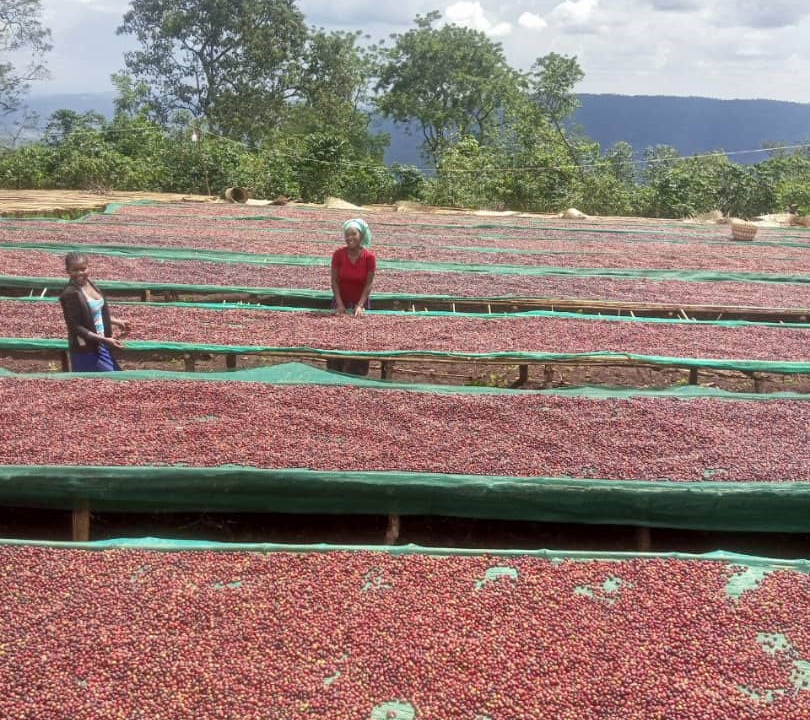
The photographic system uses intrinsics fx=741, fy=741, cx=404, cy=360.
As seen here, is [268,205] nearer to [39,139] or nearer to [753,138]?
[39,139]

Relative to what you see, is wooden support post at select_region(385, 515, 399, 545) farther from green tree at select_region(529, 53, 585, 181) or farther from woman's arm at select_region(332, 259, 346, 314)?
green tree at select_region(529, 53, 585, 181)

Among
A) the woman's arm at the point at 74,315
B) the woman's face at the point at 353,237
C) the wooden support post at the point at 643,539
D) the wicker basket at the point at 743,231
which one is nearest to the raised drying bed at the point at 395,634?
the wooden support post at the point at 643,539

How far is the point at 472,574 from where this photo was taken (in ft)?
9.55

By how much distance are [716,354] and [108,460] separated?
15.0 ft

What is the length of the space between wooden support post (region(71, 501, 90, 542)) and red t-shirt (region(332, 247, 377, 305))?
9.91ft

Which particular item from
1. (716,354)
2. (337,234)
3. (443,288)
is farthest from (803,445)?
(337,234)

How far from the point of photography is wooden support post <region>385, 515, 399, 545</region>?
3568mm

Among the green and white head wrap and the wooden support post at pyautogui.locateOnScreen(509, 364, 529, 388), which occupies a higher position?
the green and white head wrap

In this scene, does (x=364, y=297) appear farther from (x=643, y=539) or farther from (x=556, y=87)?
(x=556, y=87)

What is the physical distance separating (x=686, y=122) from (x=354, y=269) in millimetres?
162104

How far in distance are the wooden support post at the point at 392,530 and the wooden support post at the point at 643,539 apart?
1.17 meters

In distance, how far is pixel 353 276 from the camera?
623 cm

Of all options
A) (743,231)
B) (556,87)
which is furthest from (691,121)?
(743,231)

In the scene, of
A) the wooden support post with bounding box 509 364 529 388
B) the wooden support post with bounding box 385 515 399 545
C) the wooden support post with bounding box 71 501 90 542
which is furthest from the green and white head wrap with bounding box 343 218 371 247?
the wooden support post with bounding box 71 501 90 542
